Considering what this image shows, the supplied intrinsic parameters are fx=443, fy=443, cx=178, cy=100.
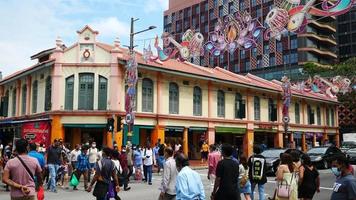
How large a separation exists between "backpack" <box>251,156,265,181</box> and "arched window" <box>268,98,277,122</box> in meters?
29.3

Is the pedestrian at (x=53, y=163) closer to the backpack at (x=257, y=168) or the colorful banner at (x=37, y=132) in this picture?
the backpack at (x=257, y=168)

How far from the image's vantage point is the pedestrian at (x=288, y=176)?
8.22 metres

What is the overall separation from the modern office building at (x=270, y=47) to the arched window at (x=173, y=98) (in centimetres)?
3663

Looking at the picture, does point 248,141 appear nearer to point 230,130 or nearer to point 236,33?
point 230,130

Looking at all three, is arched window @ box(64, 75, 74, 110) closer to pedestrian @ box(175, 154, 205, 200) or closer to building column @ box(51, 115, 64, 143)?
building column @ box(51, 115, 64, 143)

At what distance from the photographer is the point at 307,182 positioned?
8.80m

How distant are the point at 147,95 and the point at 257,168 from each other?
1917 cm

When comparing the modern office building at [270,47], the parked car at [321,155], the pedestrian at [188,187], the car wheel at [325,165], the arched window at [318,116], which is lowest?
the car wheel at [325,165]

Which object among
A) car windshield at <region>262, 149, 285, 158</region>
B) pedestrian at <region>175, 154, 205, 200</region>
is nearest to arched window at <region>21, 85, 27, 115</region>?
car windshield at <region>262, 149, 285, 158</region>

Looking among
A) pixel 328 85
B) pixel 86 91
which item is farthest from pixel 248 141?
pixel 86 91

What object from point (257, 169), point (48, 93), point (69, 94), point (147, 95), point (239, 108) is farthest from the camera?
point (239, 108)

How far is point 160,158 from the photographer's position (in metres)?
22.4

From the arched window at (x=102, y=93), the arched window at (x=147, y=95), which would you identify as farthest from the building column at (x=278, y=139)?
the arched window at (x=102, y=93)

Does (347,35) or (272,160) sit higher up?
(347,35)
